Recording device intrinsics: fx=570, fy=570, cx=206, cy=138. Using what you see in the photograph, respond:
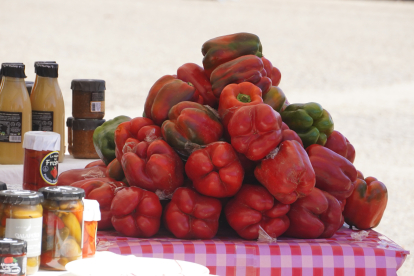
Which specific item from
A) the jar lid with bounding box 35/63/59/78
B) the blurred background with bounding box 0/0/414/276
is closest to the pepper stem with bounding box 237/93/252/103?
the jar lid with bounding box 35/63/59/78

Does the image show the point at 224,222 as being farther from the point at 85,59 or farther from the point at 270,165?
the point at 85,59

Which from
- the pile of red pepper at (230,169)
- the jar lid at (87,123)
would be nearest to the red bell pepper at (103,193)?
the pile of red pepper at (230,169)

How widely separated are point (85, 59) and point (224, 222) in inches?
406

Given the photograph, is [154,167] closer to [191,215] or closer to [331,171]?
[191,215]

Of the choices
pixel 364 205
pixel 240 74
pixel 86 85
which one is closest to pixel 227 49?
pixel 240 74

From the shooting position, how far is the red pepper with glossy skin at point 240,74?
6.06ft

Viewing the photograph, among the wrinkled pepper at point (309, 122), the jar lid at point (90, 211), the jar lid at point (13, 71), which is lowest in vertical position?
the jar lid at point (90, 211)

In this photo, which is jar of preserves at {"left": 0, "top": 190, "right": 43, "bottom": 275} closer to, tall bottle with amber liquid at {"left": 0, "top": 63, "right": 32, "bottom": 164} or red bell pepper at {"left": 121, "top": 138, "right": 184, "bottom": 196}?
red bell pepper at {"left": 121, "top": 138, "right": 184, "bottom": 196}

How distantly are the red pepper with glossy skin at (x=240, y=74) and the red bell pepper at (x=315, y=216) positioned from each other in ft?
1.30

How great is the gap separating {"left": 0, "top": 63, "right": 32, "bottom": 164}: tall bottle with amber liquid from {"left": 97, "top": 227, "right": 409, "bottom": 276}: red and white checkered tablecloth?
80 centimetres

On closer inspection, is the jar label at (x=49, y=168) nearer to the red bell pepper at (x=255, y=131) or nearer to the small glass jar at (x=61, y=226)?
the small glass jar at (x=61, y=226)

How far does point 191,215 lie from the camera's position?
1.70 meters

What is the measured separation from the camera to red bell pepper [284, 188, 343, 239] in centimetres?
174

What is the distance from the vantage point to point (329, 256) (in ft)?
5.49
